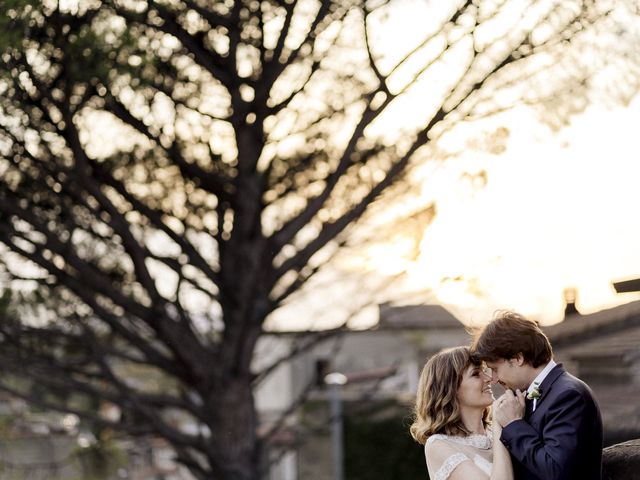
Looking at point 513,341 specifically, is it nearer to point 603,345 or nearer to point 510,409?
point 510,409

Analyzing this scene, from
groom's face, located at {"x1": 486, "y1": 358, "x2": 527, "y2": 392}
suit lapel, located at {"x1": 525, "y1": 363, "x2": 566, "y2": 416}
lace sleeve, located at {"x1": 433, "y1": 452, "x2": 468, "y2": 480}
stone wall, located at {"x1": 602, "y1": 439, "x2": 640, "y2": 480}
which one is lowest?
stone wall, located at {"x1": 602, "y1": 439, "x2": 640, "y2": 480}

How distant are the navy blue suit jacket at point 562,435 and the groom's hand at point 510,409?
8cm

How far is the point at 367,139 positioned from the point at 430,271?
1.40 meters

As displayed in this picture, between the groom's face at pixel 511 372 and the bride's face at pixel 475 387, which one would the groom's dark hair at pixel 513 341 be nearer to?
the groom's face at pixel 511 372

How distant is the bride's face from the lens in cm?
459

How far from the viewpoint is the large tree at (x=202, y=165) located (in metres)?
10.8

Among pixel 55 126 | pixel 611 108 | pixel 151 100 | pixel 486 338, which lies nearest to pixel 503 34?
pixel 611 108

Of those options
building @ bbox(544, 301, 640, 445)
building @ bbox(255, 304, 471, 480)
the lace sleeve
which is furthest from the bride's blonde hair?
building @ bbox(255, 304, 471, 480)

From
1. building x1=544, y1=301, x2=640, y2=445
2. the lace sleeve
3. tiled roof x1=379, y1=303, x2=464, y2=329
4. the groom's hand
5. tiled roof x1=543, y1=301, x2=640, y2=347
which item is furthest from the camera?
tiled roof x1=379, y1=303, x2=464, y2=329

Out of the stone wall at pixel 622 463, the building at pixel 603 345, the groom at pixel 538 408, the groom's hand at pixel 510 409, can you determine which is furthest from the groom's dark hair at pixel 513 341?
the building at pixel 603 345

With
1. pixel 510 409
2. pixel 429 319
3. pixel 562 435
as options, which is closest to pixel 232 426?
pixel 510 409

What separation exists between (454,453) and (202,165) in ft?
27.3

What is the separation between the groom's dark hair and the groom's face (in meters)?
0.02

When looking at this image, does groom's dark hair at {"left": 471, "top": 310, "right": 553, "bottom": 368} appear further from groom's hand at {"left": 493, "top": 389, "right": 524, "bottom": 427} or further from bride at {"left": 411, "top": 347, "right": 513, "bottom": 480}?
bride at {"left": 411, "top": 347, "right": 513, "bottom": 480}
